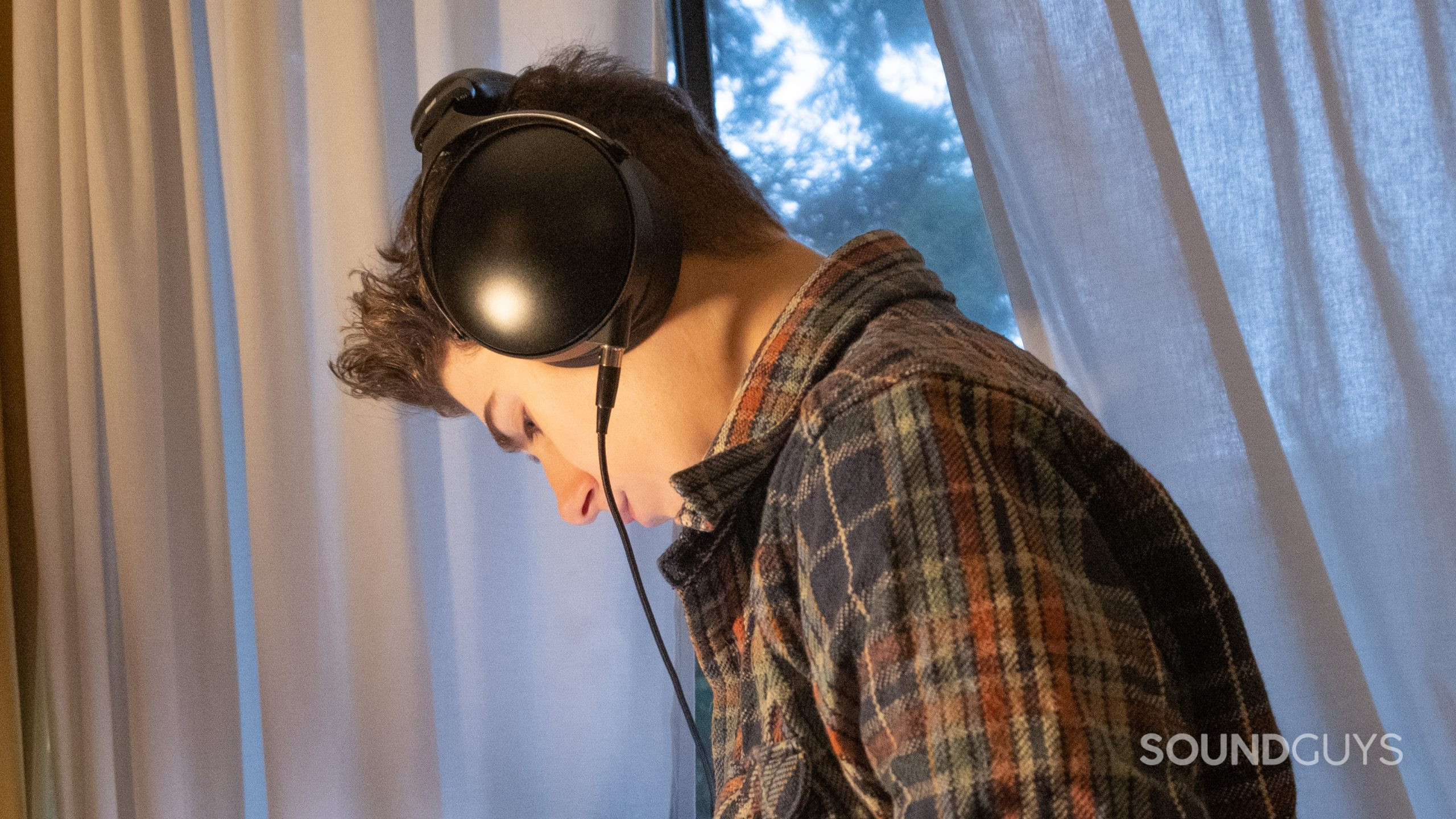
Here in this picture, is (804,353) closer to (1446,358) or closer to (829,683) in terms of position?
(829,683)

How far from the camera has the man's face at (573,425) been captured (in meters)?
0.69

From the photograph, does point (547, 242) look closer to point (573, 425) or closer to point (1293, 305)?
point (573, 425)

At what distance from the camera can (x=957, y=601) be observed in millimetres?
386

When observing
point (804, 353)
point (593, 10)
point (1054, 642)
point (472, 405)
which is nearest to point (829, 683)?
point (1054, 642)

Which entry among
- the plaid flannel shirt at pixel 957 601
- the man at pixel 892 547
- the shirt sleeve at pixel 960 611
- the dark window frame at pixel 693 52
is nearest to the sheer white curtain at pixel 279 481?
the dark window frame at pixel 693 52

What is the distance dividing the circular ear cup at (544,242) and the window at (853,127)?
2.68ft

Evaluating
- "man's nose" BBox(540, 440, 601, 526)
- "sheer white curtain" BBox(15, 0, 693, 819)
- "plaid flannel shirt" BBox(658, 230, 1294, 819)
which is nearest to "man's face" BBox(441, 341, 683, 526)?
"man's nose" BBox(540, 440, 601, 526)

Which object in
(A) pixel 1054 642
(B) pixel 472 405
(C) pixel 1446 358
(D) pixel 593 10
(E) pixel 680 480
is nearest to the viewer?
(A) pixel 1054 642

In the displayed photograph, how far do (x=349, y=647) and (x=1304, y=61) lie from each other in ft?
4.63

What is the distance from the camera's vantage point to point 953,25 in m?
1.20

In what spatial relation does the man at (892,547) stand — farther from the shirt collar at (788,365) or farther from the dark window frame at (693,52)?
the dark window frame at (693,52)

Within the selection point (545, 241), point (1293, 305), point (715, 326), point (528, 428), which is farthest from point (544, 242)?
point (1293, 305)

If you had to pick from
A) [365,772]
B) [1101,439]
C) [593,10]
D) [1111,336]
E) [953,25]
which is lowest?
[365,772]

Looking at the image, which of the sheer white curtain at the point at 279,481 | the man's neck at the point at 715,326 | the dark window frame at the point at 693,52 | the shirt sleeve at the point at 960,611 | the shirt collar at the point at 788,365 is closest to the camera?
the shirt sleeve at the point at 960,611
